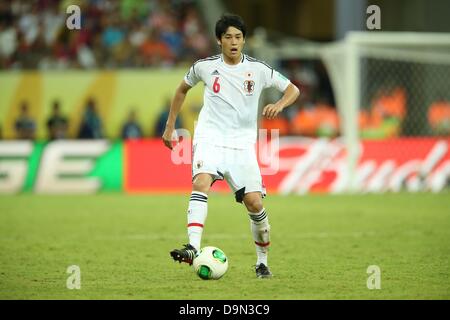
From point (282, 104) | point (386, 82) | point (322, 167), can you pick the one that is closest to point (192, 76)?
point (282, 104)

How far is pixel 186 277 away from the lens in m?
8.38

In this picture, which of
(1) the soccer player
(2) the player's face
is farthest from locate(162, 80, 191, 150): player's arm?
(2) the player's face

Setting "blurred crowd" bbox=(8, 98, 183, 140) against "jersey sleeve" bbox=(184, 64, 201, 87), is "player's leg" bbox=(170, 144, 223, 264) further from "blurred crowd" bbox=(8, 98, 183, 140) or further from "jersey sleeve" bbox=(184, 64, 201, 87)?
"blurred crowd" bbox=(8, 98, 183, 140)

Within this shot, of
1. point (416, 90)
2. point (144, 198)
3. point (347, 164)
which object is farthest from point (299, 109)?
point (144, 198)

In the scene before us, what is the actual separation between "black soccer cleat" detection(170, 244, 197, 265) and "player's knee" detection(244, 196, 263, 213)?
2.16ft

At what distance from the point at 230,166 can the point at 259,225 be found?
2.00ft

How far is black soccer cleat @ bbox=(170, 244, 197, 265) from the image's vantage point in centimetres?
777

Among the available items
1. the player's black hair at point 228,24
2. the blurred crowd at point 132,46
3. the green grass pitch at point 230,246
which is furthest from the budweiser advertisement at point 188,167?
the player's black hair at point 228,24

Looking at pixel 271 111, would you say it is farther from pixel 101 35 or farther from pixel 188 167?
pixel 101 35

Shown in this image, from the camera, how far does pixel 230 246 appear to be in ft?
36.0

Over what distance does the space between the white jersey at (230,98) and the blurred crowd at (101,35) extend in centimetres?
1556

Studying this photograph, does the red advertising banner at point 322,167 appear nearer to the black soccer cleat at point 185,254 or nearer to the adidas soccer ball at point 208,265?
the adidas soccer ball at point 208,265

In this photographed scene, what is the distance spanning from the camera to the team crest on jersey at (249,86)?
27.2 ft

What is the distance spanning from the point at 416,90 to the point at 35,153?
9.26 m
